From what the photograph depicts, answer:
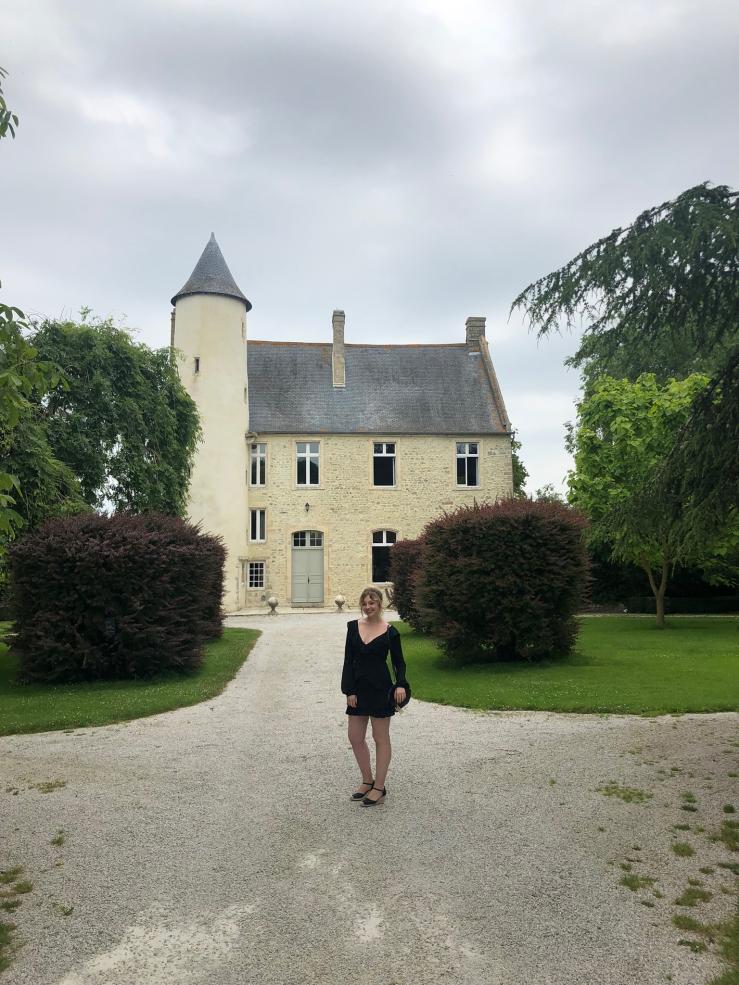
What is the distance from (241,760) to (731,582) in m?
22.6

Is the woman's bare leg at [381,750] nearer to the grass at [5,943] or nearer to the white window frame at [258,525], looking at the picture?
the grass at [5,943]

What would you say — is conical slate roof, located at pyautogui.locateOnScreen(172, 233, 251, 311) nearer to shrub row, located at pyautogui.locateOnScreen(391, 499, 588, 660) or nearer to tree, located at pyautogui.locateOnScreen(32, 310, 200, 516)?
tree, located at pyautogui.locateOnScreen(32, 310, 200, 516)

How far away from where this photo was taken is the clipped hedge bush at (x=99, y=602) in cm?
1208

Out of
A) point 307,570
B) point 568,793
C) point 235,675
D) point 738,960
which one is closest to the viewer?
point 738,960

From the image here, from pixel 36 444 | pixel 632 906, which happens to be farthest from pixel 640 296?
pixel 36 444

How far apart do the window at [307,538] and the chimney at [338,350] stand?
635 cm

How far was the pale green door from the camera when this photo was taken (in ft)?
104

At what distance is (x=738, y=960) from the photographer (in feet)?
11.9

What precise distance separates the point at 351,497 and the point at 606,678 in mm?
20679

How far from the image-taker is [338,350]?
113 feet

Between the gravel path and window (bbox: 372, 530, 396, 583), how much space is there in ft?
76.3

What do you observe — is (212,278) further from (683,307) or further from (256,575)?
(683,307)

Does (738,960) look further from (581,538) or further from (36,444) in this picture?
(36,444)

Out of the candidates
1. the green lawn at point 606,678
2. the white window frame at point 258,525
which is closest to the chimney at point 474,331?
the white window frame at point 258,525
